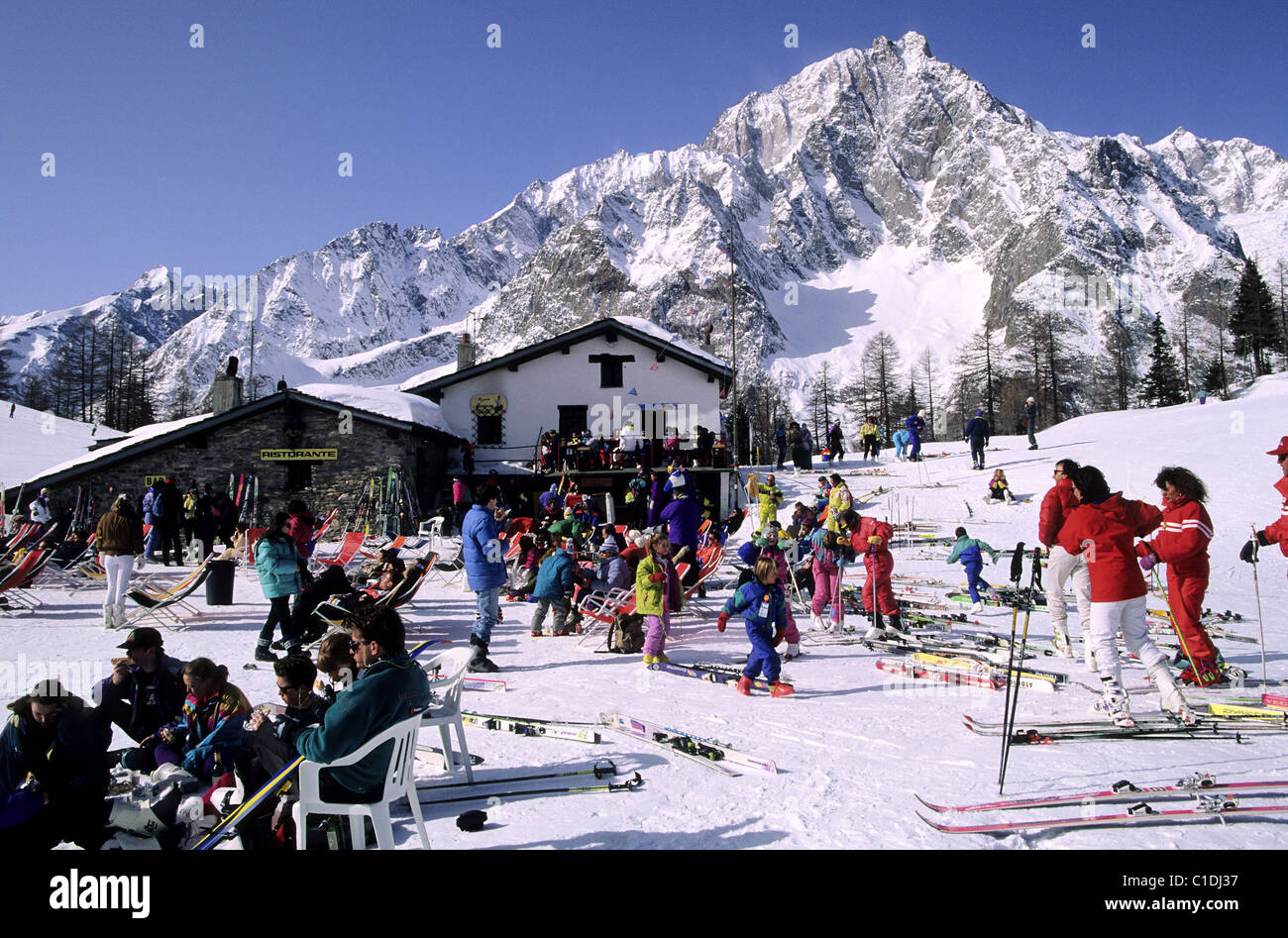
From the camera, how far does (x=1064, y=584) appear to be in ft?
22.7

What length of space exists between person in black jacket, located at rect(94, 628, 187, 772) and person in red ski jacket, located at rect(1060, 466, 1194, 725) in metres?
5.80

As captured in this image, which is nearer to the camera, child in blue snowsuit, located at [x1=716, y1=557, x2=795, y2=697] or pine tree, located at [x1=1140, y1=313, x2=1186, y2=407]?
child in blue snowsuit, located at [x1=716, y1=557, x2=795, y2=697]

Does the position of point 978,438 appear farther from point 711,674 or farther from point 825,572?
point 711,674

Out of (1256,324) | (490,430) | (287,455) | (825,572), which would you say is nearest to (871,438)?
(490,430)

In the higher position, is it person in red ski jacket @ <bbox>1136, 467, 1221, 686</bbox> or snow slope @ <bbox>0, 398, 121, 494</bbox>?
snow slope @ <bbox>0, 398, 121, 494</bbox>

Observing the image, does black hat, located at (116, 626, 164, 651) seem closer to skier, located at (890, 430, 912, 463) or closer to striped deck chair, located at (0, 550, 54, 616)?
striped deck chair, located at (0, 550, 54, 616)

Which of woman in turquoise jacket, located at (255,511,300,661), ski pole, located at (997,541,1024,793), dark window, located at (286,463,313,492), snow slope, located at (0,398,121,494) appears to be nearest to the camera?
ski pole, located at (997,541,1024,793)

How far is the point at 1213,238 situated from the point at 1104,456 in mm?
172861

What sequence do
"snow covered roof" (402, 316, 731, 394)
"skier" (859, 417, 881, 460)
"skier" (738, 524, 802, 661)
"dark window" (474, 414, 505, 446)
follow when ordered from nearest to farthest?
1. "skier" (738, 524, 802, 661)
2. "snow covered roof" (402, 316, 731, 394)
3. "dark window" (474, 414, 505, 446)
4. "skier" (859, 417, 881, 460)

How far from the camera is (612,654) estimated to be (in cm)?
773

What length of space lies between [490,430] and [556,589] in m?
18.2

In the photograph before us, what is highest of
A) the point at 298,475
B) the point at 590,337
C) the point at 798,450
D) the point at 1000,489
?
the point at 590,337

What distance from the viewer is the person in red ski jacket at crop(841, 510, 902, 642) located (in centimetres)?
783

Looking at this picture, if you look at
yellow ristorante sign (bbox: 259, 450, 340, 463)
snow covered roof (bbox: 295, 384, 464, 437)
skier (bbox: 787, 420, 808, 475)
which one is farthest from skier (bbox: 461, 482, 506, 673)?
skier (bbox: 787, 420, 808, 475)
